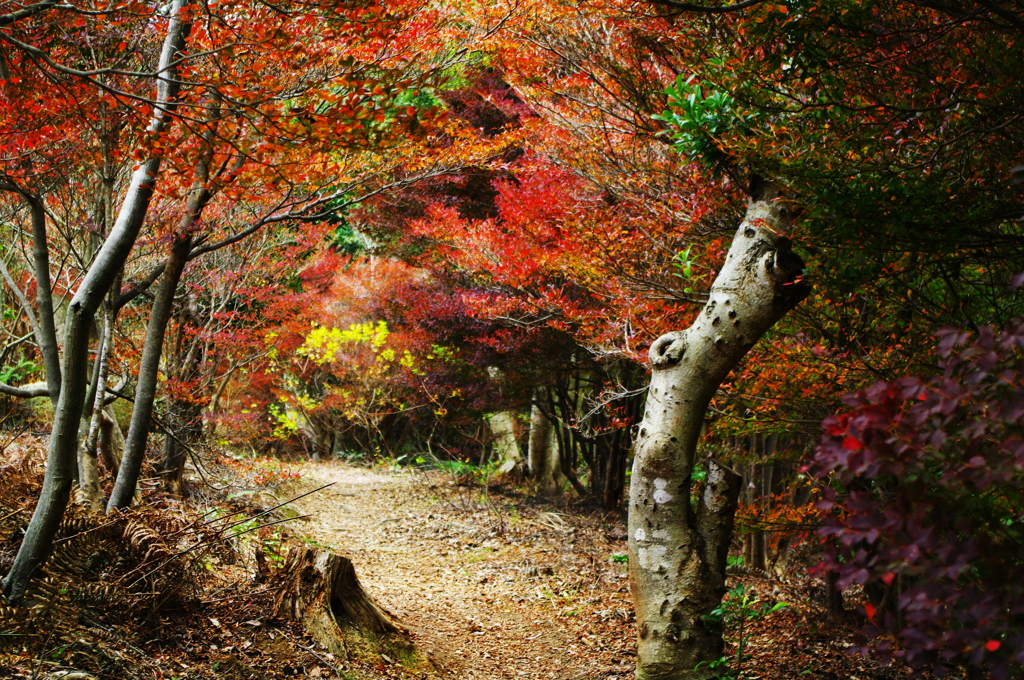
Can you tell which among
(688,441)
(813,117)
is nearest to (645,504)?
(688,441)

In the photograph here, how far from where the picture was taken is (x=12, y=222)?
6379 millimetres

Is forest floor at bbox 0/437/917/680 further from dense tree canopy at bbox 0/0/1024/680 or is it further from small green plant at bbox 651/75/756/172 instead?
small green plant at bbox 651/75/756/172

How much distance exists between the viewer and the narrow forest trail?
18.5 feet

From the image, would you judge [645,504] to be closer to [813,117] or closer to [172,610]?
[813,117]

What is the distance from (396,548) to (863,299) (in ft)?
21.1

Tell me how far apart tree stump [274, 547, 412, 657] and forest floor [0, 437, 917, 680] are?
10cm

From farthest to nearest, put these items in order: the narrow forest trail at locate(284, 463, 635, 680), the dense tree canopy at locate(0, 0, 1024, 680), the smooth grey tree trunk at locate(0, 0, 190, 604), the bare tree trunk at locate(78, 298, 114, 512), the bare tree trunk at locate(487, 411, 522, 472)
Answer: the bare tree trunk at locate(487, 411, 522, 472) < the narrow forest trail at locate(284, 463, 635, 680) < the bare tree trunk at locate(78, 298, 114, 512) < the smooth grey tree trunk at locate(0, 0, 190, 604) < the dense tree canopy at locate(0, 0, 1024, 680)

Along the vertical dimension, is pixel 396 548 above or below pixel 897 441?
below

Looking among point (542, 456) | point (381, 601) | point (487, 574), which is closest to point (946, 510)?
point (381, 601)

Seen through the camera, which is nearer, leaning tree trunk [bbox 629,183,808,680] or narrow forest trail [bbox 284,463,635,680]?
leaning tree trunk [bbox 629,183,808,680]

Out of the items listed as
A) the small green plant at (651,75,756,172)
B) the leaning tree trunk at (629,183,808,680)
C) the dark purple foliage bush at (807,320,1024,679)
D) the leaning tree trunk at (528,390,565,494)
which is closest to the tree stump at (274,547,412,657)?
the leaning tree trunk at (629,183,808,680)

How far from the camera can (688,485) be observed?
3994mm

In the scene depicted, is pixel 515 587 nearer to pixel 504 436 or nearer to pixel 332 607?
pixel 332 607

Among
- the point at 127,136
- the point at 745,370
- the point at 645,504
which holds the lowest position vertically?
the point at 645,504
